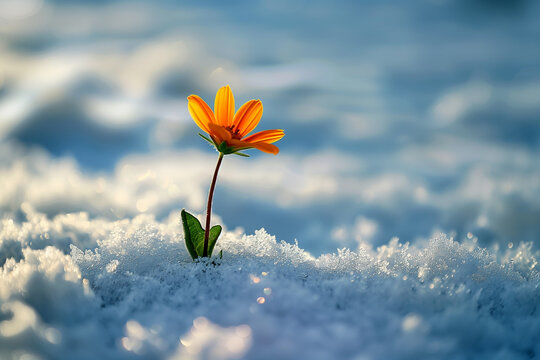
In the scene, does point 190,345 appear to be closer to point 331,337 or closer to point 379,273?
point 331,337

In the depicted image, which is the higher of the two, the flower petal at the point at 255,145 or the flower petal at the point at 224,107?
the flower petal at the point at 224,107

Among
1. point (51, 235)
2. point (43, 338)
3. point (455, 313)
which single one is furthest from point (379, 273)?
point (51, 235)

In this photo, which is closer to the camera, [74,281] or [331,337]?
[331,337]

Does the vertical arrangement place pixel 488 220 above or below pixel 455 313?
above

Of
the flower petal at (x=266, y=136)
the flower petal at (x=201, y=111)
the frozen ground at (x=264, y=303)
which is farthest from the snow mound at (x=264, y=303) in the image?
the flower petal at (x=201, y=111)

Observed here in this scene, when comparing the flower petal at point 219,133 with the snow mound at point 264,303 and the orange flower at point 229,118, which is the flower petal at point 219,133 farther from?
the snow mound at point 264,303
